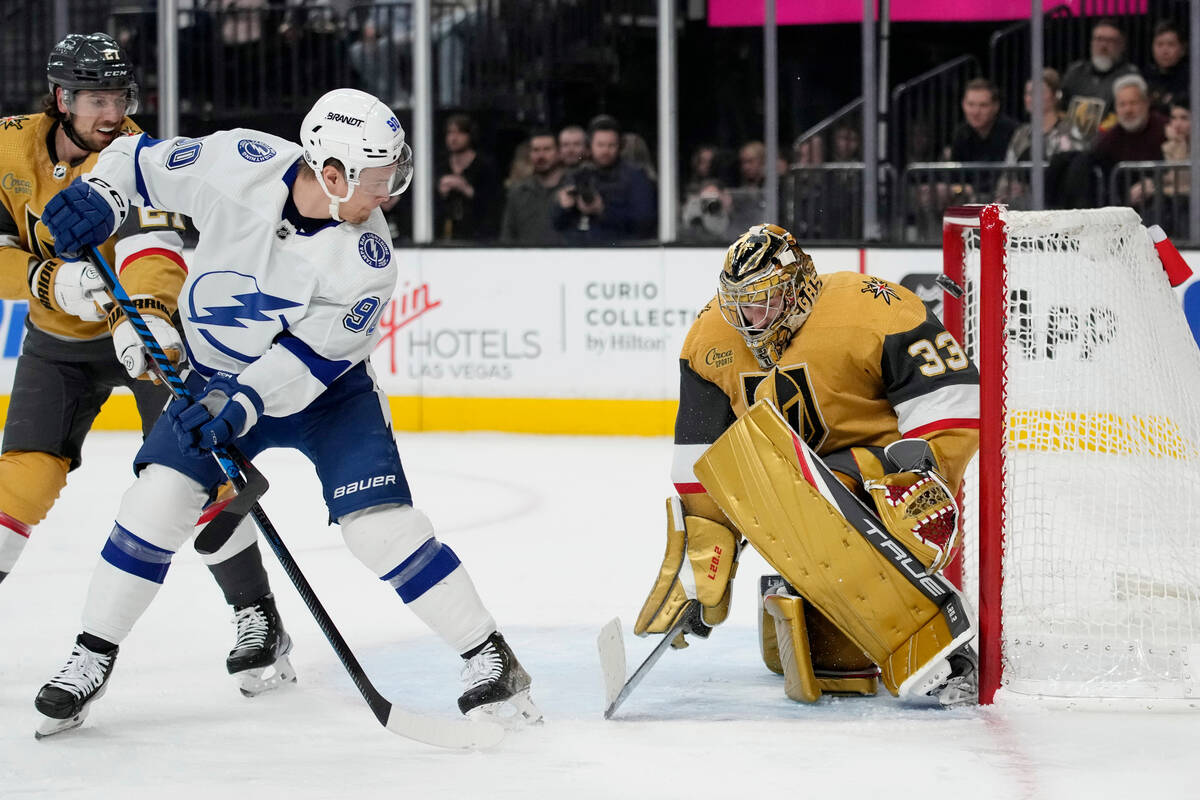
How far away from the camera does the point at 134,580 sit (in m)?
2.65

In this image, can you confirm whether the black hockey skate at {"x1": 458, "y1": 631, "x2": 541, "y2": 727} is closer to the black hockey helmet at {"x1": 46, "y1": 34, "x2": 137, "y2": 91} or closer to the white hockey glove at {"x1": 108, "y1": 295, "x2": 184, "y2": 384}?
the white hockey glove at {"x1": 108, "y1": 295, "x2": 184, "y2": 384}

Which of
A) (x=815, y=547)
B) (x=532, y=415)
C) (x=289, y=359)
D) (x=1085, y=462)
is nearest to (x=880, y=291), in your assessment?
(x=815, y=547)

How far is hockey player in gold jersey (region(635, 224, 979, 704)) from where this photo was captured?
2689 millimetres

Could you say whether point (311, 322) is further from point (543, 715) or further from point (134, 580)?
point (543, 715)

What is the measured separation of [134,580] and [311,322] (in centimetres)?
49

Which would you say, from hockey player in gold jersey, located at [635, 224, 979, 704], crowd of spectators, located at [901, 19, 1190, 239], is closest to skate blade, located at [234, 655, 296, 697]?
hockey player in gold jersey, located at [635, 224, 979, 704]

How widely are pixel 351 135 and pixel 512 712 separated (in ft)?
3.09

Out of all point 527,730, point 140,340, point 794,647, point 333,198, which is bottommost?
point 527,730

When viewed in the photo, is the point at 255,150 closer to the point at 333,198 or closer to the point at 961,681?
the point at 333,198

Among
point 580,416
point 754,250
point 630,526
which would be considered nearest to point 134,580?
point 754,250

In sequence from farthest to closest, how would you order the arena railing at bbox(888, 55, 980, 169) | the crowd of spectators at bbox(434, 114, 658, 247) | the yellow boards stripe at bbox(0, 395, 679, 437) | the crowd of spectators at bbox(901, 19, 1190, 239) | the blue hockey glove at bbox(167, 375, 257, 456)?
the crowd of spectators at bbox(434, 114, 658, 247) < the arena railing at bbox(888, 55, 980, 169) < the yellow boards stripe at bbox(0, 395, 679, 437) < the crowd of spectators at bbox(901, 19, 1190, 239) < the blue hockey glove at bbox(167, 375, 257, 456)

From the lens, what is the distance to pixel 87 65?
298 cm

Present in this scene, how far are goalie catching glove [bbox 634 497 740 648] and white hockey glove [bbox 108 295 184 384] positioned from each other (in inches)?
33.9

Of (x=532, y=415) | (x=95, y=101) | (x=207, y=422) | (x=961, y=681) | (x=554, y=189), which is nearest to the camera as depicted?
(x=207, y=422)
